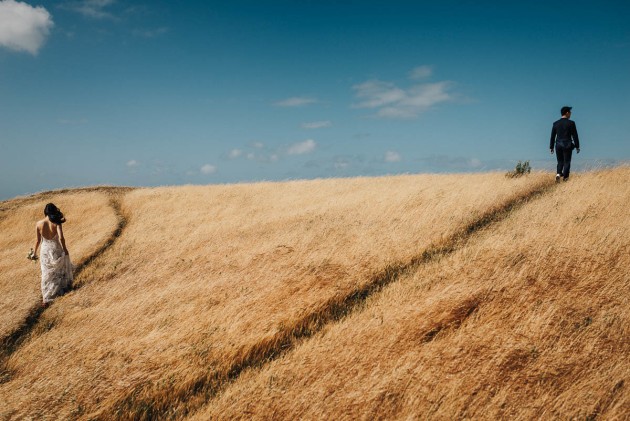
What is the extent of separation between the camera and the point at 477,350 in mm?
6660

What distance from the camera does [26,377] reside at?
25.8 feet

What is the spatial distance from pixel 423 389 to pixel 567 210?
32.9ft

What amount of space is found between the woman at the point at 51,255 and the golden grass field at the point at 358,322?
53 centimetres

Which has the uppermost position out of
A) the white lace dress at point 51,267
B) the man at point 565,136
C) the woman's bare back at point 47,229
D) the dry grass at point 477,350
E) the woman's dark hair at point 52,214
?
the man at point 565,136

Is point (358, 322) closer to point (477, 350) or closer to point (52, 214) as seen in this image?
point (477, 350)

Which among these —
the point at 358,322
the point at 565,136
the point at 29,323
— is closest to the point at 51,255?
the point at 29,323

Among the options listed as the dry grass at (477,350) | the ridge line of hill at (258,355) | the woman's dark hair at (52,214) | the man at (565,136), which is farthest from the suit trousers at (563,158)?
the woman's dark hair at (52,214)

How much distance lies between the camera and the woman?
480 inches

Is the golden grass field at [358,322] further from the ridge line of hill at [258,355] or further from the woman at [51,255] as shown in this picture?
the woman at [51,255]

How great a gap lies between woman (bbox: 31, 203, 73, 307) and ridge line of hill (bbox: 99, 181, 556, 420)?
7.86m

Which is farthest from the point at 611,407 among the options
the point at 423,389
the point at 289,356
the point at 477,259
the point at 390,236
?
the point at 390,236

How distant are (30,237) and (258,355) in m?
21.6

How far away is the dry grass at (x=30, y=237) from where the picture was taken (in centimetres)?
1249

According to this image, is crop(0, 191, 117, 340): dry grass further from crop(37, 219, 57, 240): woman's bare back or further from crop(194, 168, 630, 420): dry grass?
crop(194, 168, 630, 420): dry grass
